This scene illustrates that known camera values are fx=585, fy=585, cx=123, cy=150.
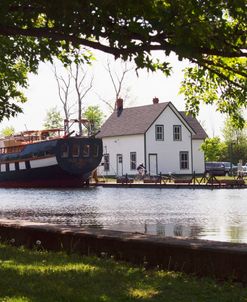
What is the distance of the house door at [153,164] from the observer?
62.2 metres

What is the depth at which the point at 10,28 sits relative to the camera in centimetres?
874

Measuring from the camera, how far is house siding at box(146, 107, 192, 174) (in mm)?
62312

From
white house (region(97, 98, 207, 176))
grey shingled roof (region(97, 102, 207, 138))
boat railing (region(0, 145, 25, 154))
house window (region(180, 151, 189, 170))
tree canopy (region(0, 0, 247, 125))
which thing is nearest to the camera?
tree canopy (region(0, 0, 247, 125))

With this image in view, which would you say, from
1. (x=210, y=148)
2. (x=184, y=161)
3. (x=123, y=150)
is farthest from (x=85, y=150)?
(x=210, y=148)

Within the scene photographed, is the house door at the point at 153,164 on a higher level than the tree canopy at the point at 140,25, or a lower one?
lower

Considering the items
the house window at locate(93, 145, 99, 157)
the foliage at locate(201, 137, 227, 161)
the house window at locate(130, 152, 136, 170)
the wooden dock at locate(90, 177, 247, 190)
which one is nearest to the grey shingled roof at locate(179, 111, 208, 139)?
the foliage at locate(201, 137, 227, 161)

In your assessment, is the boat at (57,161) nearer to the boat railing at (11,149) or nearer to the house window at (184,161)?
the boat railing at (11,149)

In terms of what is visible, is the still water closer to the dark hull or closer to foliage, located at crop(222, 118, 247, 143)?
the dark hull

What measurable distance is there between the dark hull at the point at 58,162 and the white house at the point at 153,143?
11.7 metres

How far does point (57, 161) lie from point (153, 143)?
1593 centimetres

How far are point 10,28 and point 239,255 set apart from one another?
483 centimetres

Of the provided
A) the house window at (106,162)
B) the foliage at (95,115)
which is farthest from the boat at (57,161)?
the foliage at (95,115)

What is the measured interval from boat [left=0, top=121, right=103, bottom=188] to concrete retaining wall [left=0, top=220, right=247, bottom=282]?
39818mm

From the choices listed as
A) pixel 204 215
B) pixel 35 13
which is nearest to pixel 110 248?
pixel 35 13
